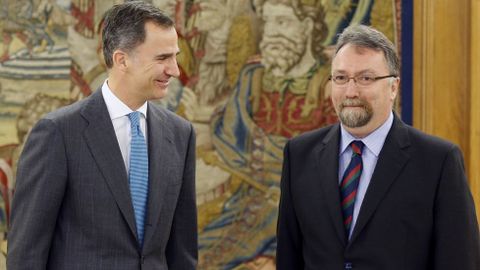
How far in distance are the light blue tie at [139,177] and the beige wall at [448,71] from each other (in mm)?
2538

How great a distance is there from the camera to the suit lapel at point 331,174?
3.31 metres

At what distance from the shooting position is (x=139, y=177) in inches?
134

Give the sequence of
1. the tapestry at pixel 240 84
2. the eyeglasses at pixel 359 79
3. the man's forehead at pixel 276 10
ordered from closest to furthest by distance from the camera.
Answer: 1. the eyeglasses at pixel 359 79
2. the tapestry at pixel 240 84
3. the man's forehead at pixel 276 10

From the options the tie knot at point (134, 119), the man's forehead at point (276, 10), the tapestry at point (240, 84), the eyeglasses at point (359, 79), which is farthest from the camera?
the man's forehead at point (276, 10)

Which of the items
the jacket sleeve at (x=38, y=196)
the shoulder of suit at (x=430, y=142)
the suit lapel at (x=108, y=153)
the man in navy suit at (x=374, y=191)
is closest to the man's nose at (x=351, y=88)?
the man in navy suit at (x=374, y=191)

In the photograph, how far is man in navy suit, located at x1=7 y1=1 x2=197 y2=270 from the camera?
3.30 metres

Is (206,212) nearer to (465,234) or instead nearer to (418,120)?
(418,120)

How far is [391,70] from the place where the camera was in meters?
3.42

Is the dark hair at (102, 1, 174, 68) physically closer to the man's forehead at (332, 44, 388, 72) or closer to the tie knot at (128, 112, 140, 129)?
→ the tie knot at (128, 112, 140, 129)

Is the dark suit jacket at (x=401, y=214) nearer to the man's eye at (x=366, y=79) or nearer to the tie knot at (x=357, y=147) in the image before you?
the tie knot at (x=357, y=147)

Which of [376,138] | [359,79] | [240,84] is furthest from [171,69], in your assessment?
[240,84]

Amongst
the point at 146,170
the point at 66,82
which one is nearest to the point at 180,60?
the point at 66,82

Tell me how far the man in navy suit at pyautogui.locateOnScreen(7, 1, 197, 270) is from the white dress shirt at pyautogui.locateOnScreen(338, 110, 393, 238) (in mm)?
656

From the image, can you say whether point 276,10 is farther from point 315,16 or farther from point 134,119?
point 134,119
